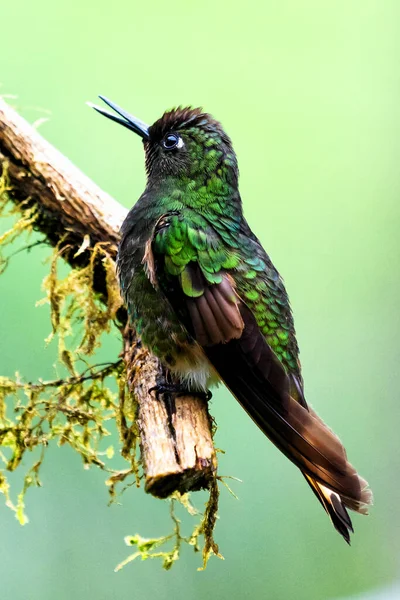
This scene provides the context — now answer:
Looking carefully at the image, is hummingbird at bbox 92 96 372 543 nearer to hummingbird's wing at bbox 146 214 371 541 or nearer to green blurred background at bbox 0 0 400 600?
hummingbird's wing at bbox 146 214 371 541

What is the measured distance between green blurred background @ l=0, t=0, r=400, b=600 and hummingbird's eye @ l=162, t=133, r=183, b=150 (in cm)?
149

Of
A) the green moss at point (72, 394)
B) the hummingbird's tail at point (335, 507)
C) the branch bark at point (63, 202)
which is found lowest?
the hummingbird's tail at point (335, 507)

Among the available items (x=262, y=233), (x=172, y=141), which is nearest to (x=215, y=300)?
(x=172, y=141)

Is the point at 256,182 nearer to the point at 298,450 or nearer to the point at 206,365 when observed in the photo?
the point at 206,365

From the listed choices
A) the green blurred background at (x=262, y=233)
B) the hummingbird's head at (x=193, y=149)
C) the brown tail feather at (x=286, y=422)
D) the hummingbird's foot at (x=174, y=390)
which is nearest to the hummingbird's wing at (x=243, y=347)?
the brown tail feather at (x=286, y=422)

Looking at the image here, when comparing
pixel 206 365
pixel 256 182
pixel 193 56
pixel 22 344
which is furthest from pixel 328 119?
pixel 206 365

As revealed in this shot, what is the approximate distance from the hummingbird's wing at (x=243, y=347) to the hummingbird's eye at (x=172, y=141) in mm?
481

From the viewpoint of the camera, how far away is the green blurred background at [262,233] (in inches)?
167

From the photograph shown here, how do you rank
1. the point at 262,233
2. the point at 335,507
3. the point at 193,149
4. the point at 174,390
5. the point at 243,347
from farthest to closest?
the point at 262,233 → the point at 193,149 → the point at 174,390 → the point at 243,347 → the point at 335,507

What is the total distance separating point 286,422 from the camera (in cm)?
241

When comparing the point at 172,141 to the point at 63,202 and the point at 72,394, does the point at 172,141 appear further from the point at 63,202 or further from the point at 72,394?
the point at 72,394

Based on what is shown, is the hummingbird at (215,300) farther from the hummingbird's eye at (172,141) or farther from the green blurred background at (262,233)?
the green blurred background at (262,233)

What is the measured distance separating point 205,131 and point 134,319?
2.98 feet

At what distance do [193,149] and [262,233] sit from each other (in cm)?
217
